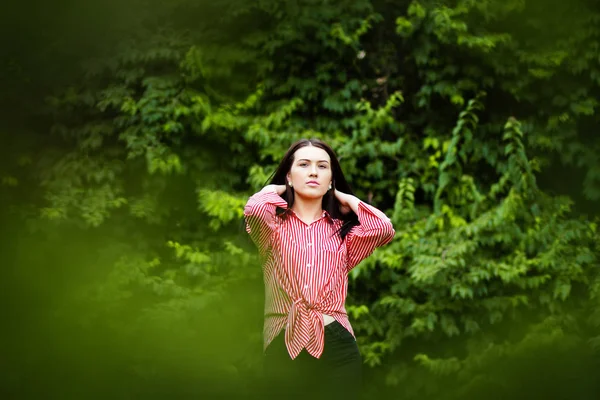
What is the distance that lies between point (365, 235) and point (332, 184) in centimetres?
25

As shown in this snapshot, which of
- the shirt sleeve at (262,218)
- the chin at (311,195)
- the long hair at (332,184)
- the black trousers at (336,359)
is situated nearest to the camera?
the black trousers at (336,359)

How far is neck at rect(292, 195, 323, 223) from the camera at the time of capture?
232 cm

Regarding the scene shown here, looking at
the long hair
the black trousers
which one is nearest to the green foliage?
the long hair

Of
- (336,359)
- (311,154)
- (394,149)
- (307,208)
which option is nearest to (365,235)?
(307,208)

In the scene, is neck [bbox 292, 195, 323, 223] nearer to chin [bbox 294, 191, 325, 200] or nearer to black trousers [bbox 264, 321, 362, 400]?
chin [bbox 294, 191, 325, 200]

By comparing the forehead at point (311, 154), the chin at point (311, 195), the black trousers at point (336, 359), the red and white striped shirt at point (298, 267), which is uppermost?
the forehead at point (311, 154)

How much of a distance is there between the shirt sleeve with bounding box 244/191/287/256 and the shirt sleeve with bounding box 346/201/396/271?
9.5 inches

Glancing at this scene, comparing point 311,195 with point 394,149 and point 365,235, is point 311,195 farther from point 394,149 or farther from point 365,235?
point 394,149

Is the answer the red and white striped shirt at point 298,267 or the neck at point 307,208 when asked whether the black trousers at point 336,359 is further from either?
the neck at point 307,208

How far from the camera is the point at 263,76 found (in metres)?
6.00

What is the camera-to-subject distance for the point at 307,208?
7.64 ft

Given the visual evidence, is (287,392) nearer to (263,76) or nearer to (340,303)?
(340,303)

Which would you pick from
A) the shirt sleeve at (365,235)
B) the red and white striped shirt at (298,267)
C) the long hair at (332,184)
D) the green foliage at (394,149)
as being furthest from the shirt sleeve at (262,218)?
the green foliage at (394,149)

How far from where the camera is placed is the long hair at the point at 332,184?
94.9 inches
